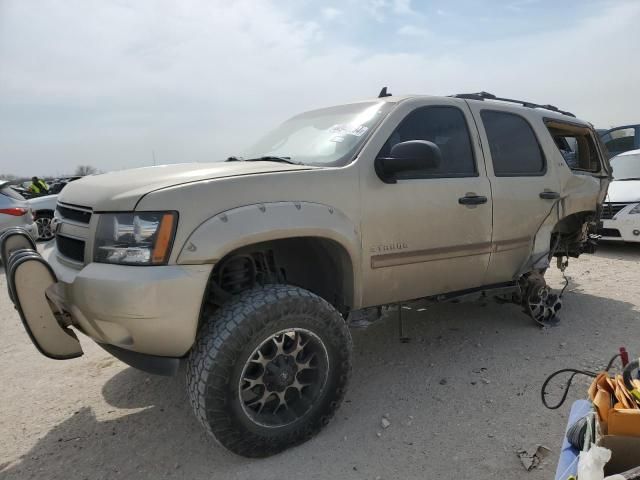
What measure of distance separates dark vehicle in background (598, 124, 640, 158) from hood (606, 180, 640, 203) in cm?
482

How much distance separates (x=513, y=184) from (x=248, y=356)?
8.17 ft

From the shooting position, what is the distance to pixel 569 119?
184 inches

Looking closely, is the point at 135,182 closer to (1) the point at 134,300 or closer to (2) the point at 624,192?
(1) the point at 134,300

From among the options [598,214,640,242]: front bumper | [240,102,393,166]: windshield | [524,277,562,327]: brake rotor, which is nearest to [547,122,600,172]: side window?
[524,277,562,327]: brake rotor

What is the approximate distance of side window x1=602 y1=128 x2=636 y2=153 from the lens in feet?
41.0

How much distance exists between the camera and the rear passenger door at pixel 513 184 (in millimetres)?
3688

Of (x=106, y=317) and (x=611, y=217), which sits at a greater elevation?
(x=106, y=317)

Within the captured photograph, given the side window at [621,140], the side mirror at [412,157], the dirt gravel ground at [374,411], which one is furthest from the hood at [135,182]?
the side window at [621,140]

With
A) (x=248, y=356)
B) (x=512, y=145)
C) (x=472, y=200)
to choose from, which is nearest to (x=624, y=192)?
(x=512, y=145)

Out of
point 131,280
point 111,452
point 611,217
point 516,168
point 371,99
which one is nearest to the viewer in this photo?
point 131,280

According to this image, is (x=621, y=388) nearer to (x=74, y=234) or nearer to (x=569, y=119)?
(x=74, y=234)

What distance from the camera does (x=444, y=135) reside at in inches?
138

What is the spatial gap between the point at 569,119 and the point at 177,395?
4.24 metres

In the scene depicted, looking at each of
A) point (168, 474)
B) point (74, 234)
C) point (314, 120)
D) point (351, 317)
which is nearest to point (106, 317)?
point (74, 234)
